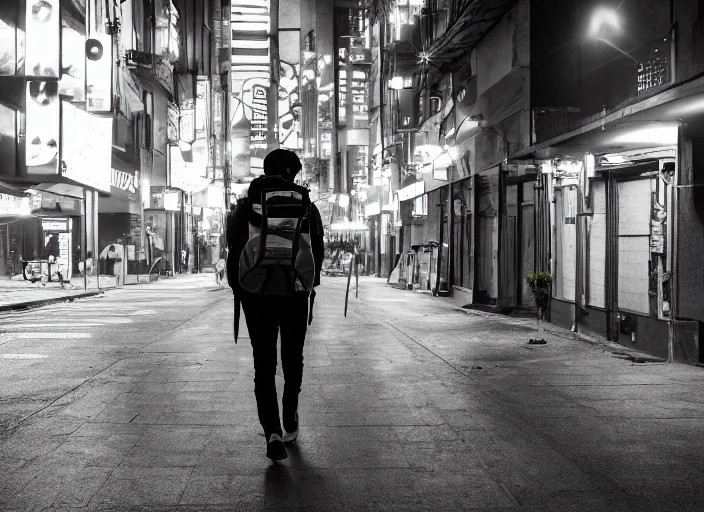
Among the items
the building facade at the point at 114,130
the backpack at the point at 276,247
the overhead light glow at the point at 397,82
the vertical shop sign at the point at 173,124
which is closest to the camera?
the backpack at the point at 276,247

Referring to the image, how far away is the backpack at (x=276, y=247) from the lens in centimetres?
606

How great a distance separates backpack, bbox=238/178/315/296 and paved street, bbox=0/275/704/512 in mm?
1206

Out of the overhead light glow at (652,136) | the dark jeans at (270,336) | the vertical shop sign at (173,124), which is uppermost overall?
the vertical shop sign at (173,124)

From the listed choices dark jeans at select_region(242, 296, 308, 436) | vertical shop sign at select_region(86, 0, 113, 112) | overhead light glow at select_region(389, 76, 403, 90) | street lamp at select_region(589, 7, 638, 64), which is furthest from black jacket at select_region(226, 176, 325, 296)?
overhead light glow at select_region(389, 76, 403, 90)

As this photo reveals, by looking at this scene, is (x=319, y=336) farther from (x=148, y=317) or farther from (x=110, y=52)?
(x=110, y=52)

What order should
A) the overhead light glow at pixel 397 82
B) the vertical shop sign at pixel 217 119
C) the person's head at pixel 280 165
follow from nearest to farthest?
1. the person's head at pixel 280 165
2. the overhead light glow at pixel 397 82
3. the vertical shop sign at pixel 217 119

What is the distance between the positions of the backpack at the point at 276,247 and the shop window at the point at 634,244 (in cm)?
833

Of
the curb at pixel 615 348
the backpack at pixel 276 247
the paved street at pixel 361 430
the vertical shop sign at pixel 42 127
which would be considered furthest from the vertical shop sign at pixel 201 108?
the backpack at pixel 276 247

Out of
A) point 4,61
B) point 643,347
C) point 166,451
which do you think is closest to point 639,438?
point 166,451

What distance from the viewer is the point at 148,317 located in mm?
19703

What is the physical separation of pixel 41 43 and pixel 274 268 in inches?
1000

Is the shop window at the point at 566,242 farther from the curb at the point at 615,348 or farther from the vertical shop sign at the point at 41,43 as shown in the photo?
the vertical shop sign at the point at 41,43

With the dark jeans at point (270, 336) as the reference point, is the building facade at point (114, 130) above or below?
above

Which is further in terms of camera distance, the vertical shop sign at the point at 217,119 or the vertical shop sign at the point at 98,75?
the vertical shop sign at the point at 217,119
